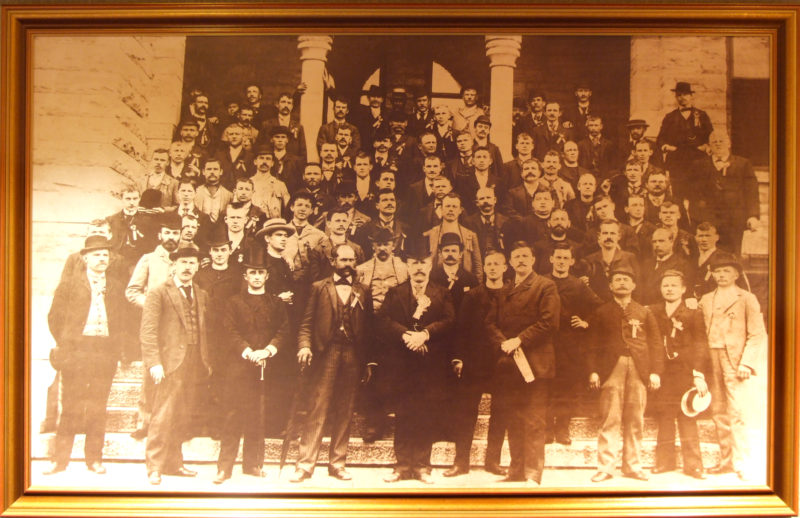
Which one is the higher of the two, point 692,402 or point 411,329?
point 411,329

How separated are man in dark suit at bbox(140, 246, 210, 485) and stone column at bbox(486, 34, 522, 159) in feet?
4.62

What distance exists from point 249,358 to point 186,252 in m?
0.53

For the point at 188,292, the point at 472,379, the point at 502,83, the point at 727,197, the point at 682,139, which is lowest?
the point at 472,379

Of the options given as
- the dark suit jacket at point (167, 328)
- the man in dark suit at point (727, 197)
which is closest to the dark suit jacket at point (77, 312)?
the dark suit jacket at point (167, 328)

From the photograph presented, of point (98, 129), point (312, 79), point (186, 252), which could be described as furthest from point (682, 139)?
point (98, 129)

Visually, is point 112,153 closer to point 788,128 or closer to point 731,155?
point 731,155

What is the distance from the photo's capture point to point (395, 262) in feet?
7.52

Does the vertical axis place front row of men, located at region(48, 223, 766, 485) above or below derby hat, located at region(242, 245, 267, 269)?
below

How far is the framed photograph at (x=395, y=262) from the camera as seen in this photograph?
2.26 m

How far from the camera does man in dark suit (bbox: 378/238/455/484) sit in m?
2.26

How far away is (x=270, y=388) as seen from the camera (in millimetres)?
2264

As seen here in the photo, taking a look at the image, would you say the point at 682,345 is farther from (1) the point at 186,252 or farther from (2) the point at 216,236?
(1) the point at 186,252

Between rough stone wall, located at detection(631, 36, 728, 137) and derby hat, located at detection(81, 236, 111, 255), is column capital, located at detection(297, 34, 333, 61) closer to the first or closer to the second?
derby hat, located at detection(81, 236, 111, 255)

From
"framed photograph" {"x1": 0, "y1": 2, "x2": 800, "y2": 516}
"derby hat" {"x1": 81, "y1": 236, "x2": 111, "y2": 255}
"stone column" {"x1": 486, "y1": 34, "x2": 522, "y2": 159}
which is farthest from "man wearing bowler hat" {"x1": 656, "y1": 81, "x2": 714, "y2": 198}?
"derby hat" {"x1": 81, "y1": 236, "x2": 111, "y2": 255}
